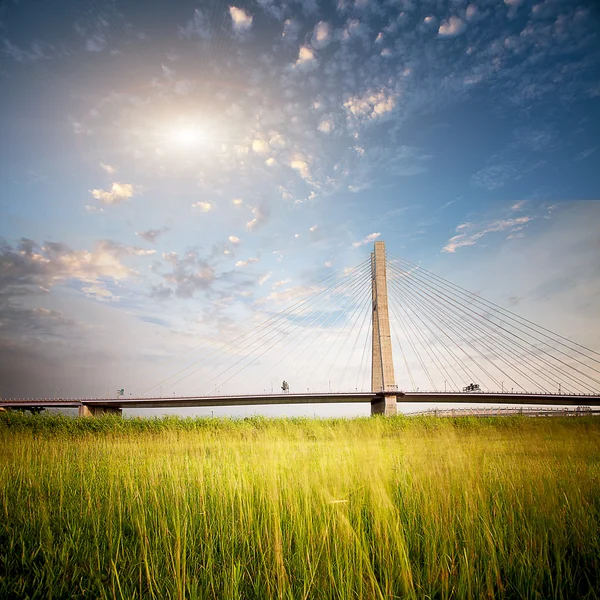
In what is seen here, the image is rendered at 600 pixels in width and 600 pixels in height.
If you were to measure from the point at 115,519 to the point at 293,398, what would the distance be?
32.0m

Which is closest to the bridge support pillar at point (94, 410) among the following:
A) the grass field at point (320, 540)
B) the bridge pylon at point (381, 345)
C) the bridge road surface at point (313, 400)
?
the bridge road surface at point (313, 400)

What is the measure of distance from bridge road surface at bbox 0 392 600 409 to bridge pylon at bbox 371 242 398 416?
1.70 meters

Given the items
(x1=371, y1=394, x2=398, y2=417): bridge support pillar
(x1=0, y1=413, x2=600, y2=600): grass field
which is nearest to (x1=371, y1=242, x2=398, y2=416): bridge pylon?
(x1=371, y1=394, x2=398, y2=417): bridge support pillar

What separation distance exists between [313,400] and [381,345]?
10.6 meters

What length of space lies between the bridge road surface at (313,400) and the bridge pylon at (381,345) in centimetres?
170

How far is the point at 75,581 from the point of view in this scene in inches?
81.1

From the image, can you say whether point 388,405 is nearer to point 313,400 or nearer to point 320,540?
point 313,400

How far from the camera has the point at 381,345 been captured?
28484 mm

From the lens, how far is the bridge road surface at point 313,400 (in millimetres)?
32500

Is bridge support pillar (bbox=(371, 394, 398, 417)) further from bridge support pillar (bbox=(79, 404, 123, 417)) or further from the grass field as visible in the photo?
the grass field

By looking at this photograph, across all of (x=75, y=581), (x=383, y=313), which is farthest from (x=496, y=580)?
(x=383, y=313)

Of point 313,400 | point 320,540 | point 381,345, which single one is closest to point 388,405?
point 381,345

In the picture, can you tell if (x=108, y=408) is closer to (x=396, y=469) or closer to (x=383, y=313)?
(x=383, y=313)

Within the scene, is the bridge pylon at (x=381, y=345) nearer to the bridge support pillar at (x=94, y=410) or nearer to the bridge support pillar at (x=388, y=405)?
the bridge support pillar at (x=388, y=405)
